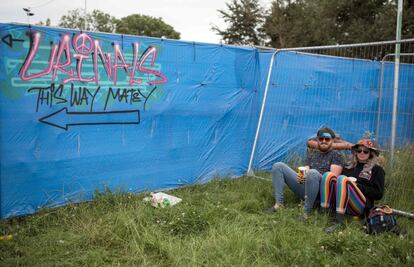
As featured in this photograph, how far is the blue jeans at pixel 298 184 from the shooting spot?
4102 mm

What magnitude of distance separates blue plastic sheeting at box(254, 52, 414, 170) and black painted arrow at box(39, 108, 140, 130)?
7.81ft

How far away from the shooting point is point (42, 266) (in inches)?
118

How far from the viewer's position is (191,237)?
138 inches

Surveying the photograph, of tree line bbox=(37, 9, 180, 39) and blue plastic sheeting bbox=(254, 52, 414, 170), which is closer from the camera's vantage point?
blue plastic sheeting bbox=(254, 52, 414, 170)

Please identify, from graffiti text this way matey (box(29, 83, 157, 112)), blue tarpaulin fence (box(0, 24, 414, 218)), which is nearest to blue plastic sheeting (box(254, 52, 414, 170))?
blue tarpaulin fence (box(0, 24, 414, 218))

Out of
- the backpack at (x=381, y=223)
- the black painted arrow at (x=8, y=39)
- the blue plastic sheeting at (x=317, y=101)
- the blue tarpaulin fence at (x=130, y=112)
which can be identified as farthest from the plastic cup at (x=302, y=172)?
the black painted arrow at (x=8, y=39)

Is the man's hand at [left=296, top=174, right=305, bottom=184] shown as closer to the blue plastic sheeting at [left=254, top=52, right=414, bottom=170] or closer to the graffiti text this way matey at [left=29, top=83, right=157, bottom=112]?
the blue plastic sheeting at [left=254, top=52, right=414, bottom=170]

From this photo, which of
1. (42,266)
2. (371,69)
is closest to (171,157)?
(42,266)

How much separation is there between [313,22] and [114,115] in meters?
20.1

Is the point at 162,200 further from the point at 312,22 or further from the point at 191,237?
the point at 312,22

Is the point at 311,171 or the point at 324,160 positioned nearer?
the point at 311,171

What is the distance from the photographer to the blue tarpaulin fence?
3.85 meters

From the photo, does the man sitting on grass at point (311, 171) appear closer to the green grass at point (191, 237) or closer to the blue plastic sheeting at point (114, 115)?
the green grass at point (191, 237)

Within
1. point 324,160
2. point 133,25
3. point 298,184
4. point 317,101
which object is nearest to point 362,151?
point 324,160
